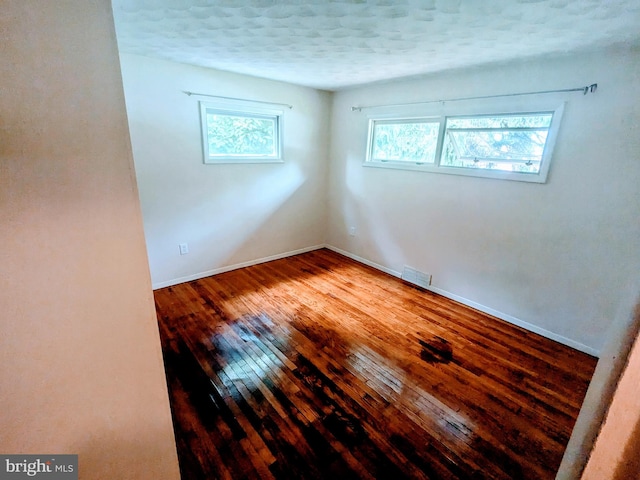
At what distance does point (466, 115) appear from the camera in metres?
2.61

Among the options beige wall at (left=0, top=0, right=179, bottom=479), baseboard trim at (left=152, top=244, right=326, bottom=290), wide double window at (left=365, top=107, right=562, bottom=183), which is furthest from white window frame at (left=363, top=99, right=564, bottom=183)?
beige wall at (left=0, top=0, right=179, bottom=479)

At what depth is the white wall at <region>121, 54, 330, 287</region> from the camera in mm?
2607

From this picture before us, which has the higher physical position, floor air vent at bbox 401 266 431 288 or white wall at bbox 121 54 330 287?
white wall at bbox 121 54 330 287

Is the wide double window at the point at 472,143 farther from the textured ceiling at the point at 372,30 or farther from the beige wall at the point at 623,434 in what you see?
the beige wall at the point at 623,434

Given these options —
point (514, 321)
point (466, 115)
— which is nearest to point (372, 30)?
point (466, 115)

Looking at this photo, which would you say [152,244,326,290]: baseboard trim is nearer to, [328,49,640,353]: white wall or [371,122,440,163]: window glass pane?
[328,49,640,353]: white wall

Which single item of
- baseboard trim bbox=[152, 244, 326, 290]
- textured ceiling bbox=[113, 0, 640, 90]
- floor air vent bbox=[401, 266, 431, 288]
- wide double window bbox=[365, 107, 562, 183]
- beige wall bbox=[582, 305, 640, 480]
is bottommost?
baseboard trim bbox=[152, 244, 326, 290]

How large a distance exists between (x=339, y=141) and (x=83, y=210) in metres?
3.64

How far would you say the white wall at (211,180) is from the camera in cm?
261

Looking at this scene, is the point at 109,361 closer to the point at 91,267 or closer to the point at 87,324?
the point at 87,324

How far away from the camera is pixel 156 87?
8.39 ft

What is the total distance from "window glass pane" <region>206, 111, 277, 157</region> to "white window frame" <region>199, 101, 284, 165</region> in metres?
0.03
